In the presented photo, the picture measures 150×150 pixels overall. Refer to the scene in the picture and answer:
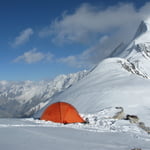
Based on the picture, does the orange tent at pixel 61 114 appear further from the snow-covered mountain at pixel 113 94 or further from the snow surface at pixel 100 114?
the snow-covered mountain at pixel 113 94

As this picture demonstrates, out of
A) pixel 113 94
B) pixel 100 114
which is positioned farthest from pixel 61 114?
pixel 113 94

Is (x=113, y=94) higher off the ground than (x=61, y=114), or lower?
higher

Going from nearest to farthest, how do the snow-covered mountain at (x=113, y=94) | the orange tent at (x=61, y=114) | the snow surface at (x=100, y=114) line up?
1. the snow surface at (x=100, y=114)
2. the orange tent at (x=61, y=114)
3. the snow-covered mountain at (x=113, y=94)

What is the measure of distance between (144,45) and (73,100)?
121m

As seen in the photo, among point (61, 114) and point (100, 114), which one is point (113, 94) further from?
point (61, 114)

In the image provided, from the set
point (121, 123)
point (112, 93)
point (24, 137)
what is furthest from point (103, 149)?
point (112, 93)

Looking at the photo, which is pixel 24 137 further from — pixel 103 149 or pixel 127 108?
pixel 127 108

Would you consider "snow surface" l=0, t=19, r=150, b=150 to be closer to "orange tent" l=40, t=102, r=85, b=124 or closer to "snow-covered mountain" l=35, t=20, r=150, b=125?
"snow-covered mountain" l=35, t=20, r=150, b=125

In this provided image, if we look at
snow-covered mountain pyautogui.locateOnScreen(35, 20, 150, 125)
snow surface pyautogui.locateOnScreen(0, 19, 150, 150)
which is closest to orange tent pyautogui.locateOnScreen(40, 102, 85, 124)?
snow surface pyautogui.locateOnScreen(0, 19, 150, 150)

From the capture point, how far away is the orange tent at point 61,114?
21812 millimetres

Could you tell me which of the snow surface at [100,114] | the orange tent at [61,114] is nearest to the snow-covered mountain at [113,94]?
the snow surface at [100,114]

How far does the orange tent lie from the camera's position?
859 inches

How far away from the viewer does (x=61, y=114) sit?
2200cm

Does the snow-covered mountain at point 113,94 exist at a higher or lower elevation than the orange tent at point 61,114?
higher
